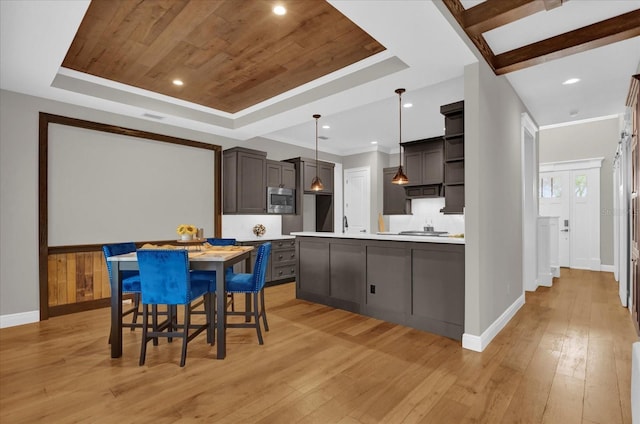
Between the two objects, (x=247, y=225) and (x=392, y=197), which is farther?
(x=392, y=197)

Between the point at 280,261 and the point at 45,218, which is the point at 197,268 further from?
the point at 280,261

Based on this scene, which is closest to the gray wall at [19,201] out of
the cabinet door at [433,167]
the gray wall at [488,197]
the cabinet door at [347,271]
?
the cabinet door at [347,271]

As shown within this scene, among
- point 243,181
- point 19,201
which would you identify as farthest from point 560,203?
point 19,201

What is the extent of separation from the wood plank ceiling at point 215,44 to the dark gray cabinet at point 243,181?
1477 mm

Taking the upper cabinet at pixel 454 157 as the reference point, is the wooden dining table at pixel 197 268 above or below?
below

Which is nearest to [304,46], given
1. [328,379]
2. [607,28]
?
[607,28]

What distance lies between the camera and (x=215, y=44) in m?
3.18

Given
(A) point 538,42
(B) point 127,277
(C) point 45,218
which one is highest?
(A) point 538,42

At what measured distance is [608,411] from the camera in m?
2.07

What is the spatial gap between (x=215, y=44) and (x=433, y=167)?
4.42 meters

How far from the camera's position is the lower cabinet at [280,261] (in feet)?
19.1

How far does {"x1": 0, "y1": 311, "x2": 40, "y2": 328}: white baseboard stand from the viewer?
145 inches

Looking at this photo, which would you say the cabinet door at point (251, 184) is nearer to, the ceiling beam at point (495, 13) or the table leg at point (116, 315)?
the table leg at point (116, 315)

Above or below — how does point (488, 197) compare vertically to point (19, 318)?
above
